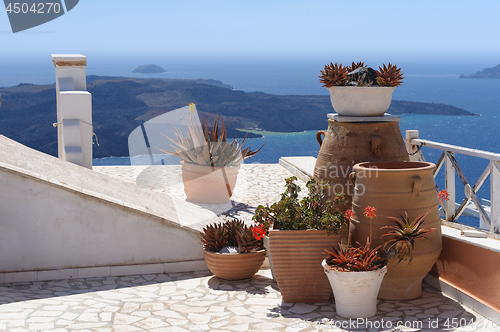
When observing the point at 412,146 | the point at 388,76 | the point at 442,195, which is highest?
the point at 388,76

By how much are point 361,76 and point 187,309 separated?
91.5 inches

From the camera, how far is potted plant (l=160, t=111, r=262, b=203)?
248 inches

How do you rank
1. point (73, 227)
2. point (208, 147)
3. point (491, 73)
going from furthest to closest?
1. point (491, 73)
2. point (208, 147)
3. point (73, 227)

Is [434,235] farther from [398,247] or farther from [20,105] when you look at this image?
[20,105]

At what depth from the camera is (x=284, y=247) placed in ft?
11.4

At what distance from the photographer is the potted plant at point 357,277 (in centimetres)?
311

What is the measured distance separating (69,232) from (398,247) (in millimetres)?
2708

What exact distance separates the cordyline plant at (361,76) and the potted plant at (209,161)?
2.50 metres

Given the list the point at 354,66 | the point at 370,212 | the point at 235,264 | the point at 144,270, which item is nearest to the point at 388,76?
the point at 354,66

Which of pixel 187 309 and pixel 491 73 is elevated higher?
pixel 491 73

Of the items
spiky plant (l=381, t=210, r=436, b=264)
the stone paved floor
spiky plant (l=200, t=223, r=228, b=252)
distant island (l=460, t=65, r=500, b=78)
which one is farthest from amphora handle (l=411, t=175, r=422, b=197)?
distant island (l=460, t=65, r=500, b=78)

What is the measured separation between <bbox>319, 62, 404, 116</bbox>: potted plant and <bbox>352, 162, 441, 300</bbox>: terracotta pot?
64cm

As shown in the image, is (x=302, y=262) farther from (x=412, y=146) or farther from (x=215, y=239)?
(x=412, y=146)

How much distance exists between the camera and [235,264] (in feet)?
13.0
